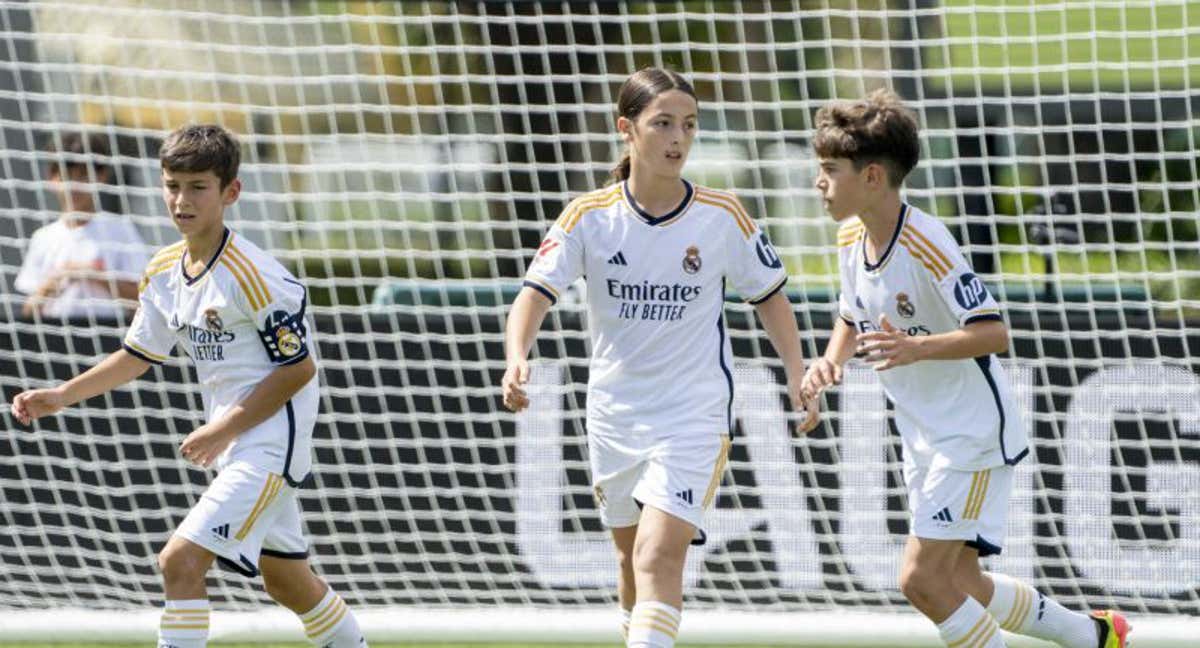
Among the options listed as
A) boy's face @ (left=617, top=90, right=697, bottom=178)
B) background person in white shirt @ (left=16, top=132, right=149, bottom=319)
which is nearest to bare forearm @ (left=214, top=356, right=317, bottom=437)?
boy's face @ (left=617, top=90, right=697, bottom=178)

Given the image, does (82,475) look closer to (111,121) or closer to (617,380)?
(111,121)

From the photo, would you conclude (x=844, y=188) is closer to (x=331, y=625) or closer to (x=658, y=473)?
(x=658, y=473)

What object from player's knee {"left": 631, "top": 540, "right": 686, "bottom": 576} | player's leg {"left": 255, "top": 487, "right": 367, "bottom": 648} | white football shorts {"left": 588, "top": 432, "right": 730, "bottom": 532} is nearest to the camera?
player's knee {"left": 631, "top": 540, "right": 686, "bottom": 576}

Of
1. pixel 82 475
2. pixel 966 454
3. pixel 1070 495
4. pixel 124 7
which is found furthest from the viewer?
pixel 124 7

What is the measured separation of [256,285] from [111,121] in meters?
2.90

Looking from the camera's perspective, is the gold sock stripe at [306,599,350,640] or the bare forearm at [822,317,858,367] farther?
the gold sock stripe at [306,599,350,640]

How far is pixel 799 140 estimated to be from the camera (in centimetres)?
816

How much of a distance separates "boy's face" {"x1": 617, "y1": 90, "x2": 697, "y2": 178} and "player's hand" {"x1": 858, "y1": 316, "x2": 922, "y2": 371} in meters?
0.78

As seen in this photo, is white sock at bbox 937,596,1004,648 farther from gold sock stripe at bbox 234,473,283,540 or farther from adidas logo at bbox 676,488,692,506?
gold sock stripe at bbox 234,473,283,540

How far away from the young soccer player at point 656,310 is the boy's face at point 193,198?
2.84ft

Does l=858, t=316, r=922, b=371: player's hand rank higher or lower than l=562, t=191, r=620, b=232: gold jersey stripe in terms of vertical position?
lower

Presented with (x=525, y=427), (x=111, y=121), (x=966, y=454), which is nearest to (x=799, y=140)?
(x=525, y=427)

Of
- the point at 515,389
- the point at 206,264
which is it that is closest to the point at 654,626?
the point at 515,389

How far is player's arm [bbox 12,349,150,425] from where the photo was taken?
5266 mm
